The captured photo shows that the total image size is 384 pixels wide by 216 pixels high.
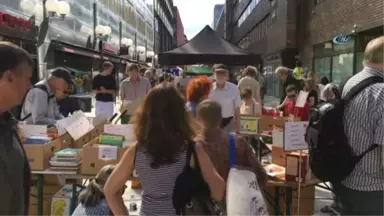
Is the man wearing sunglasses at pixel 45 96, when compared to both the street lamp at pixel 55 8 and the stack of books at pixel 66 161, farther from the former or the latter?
the street lamp at pixel 55 8

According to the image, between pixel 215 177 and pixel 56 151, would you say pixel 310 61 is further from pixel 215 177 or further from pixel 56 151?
pixel 215 177

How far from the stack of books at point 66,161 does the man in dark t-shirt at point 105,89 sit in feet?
14.6

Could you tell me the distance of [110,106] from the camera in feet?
31.0

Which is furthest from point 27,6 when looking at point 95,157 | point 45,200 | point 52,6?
point 95,157

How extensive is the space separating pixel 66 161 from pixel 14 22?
913 cm

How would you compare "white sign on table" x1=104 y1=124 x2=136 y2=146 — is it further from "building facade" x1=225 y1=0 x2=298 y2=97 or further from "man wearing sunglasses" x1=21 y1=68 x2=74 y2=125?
"building facade" x1=225 y1=0 x2=298 y2=97

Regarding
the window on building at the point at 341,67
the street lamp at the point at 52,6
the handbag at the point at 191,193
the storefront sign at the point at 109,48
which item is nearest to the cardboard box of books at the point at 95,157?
the handbag at the point at 191,193

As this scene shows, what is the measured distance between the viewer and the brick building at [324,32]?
14656mm

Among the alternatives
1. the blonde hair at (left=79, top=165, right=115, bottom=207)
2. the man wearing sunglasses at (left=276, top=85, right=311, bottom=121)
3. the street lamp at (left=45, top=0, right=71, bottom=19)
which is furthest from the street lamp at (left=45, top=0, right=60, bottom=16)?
the blonde hair at (left=79, top=165, right=115, bottom=207)

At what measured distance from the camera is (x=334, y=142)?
3.04 metres

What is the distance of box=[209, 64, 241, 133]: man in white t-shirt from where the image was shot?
701 centimetres

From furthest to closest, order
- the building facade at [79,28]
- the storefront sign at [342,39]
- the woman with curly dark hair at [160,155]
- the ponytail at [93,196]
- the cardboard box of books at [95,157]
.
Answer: the storefront sign at [342,39], the building facade at [79,28], the cardboard box of books at [95,157], the ponytail at [93,196], the woman with curly dark hair at [160,155]

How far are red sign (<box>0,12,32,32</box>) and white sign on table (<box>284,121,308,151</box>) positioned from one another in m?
9.76

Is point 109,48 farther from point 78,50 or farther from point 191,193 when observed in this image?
point 191,193
